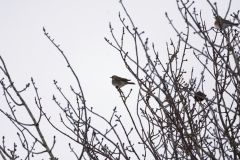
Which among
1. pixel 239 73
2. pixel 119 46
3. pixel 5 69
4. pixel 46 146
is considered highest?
pixel 119 46

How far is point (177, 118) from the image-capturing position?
3.26 m

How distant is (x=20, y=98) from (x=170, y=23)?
2493mm

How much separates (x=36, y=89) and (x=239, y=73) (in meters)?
2.36

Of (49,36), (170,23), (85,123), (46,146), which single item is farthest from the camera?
(170,23)

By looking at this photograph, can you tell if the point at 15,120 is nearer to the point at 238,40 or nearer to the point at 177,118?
the point at 177,118

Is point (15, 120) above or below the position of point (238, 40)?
below

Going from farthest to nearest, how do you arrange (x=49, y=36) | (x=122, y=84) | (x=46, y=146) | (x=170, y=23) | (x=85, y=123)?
(x=122, y=84)
(x=170, y=23)
(x=49, y=36)
(x=85, y=123)
(x=46, y=146)

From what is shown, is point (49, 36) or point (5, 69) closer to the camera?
point (5, 69)

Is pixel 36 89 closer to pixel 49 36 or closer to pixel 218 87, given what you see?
pixel 49 36

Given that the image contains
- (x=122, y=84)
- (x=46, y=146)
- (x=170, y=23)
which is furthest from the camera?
(x=122, y=84)

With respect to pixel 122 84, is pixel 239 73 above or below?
below

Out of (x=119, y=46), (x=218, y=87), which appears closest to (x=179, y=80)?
(x=218, y=87)

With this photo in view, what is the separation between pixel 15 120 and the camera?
3412mm

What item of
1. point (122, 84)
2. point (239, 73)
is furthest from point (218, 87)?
point (122, 84)
